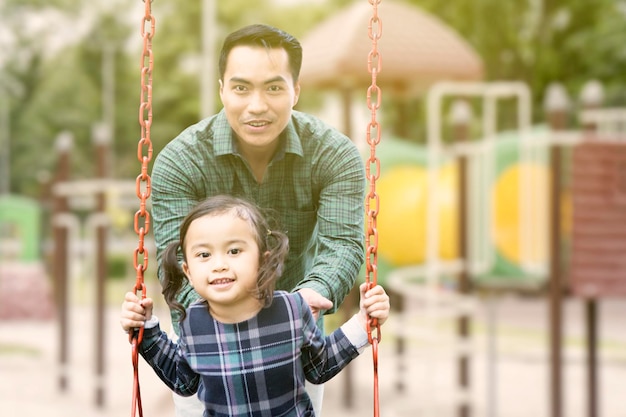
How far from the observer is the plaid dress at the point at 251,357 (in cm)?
164

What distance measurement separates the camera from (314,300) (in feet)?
5.57

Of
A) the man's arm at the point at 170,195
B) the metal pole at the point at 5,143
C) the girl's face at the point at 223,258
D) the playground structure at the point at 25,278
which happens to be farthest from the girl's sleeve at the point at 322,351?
the metal pole at the point at 5,143

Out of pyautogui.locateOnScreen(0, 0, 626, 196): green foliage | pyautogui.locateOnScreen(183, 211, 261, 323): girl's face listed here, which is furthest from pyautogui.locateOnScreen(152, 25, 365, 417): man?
pyautogui.locateOnScreen(0, 0, 626, 196): green foliage

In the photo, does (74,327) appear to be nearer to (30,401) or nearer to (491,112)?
(30,401)

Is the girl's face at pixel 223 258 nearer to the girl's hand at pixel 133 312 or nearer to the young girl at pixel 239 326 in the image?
the young girl at pixel 239 326

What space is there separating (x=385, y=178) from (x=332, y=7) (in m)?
14.6

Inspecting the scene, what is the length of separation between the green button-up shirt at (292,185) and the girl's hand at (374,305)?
0.30 feet

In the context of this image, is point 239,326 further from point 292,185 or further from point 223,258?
point 292,185

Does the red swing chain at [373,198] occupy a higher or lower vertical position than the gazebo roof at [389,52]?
lower

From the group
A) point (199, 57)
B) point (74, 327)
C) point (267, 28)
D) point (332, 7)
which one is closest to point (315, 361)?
point (267, 28)

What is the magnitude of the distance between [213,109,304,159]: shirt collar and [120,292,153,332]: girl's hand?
1.05 feet


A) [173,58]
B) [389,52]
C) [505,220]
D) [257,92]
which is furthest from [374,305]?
[173,58]

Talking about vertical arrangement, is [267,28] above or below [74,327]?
above

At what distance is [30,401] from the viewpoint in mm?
7746
